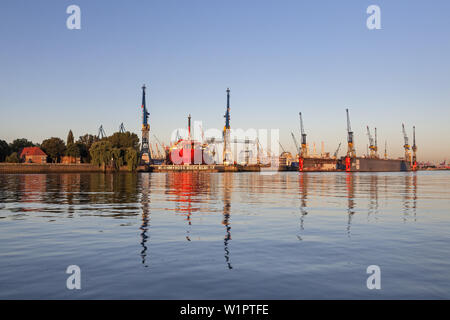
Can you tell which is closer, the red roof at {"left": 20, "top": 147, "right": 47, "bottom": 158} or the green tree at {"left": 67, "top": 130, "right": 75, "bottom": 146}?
the red roof at {"left": 20, "top": 147, "right": 47, "bottom": 158}

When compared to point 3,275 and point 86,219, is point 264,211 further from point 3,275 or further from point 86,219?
point 3,275

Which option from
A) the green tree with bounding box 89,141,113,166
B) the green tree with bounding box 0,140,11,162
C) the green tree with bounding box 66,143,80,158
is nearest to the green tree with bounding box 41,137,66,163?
the green tree with bounding box 66,143,80,158

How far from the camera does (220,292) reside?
8562 millimetres

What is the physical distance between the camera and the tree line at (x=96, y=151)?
142 metres

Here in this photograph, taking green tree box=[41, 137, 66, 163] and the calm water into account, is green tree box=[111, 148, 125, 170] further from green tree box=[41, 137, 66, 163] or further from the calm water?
the calm water

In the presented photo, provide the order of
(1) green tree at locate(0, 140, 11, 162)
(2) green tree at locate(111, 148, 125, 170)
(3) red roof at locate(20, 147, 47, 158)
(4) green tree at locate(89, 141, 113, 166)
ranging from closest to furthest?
1. (4) green tree at locate(89, 141, 113, 166)
2. (2) green tree at locate(111, 148, 125, 170)
3. (1) green tree at locate(0, 140, 11, 162)
4. (3) red roof at locate(20, 147, 47, 158)

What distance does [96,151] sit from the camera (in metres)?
141

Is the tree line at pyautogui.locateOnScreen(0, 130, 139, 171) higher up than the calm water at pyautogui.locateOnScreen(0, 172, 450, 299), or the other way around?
the tree line at pyautogui.locateOnScreen(0, 130, 139, 171)

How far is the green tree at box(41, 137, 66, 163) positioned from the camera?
184875mm

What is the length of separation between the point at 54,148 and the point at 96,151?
2157 inches

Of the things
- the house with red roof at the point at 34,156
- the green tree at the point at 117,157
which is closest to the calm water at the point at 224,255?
the green tree at the point at 117,157

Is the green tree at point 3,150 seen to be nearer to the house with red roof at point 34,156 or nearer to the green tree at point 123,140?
the house with red roof at point 34,156
